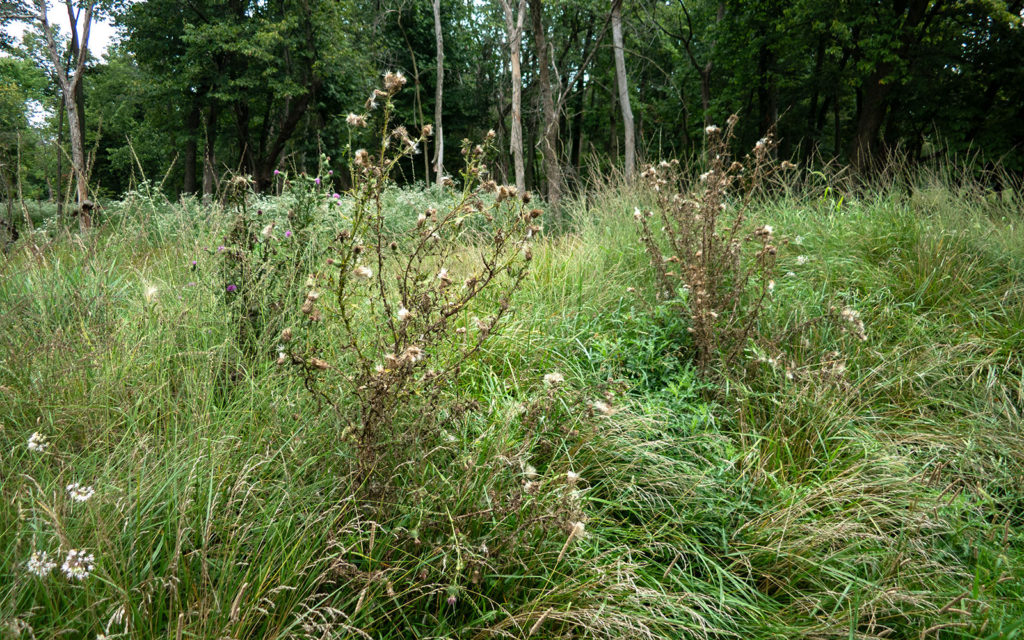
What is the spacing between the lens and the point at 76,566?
1.15 meters

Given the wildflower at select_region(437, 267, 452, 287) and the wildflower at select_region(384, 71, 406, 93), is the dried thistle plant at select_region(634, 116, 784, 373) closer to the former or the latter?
the wildflower at select_region(437, 267, 452, 287)

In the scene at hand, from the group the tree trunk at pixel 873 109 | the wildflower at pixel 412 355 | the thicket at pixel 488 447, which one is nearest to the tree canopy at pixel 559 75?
the tree trunk at pixel 873 109

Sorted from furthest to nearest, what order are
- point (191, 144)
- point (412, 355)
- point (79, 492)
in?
point (191, 144), point (412, 355), point (79, 492)

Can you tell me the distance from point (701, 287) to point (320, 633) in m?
2.29

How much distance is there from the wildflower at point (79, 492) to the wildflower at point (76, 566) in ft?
0.38

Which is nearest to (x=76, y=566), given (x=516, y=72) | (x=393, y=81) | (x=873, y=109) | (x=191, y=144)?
(x=393, y=81)

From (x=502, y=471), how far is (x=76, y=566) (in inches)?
44.6

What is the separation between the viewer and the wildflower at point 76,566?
3.71ft

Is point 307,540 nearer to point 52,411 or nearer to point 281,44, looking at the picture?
point 52,411

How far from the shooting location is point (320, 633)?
1.39 metres

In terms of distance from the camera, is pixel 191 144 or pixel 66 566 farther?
pixel 191 144

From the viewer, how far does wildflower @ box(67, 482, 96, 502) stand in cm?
124

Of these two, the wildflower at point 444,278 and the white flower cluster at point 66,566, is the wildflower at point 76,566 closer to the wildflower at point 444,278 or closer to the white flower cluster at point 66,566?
the white flower cluster at point 66,566

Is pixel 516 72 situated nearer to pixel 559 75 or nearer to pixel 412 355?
pixel 412 355
